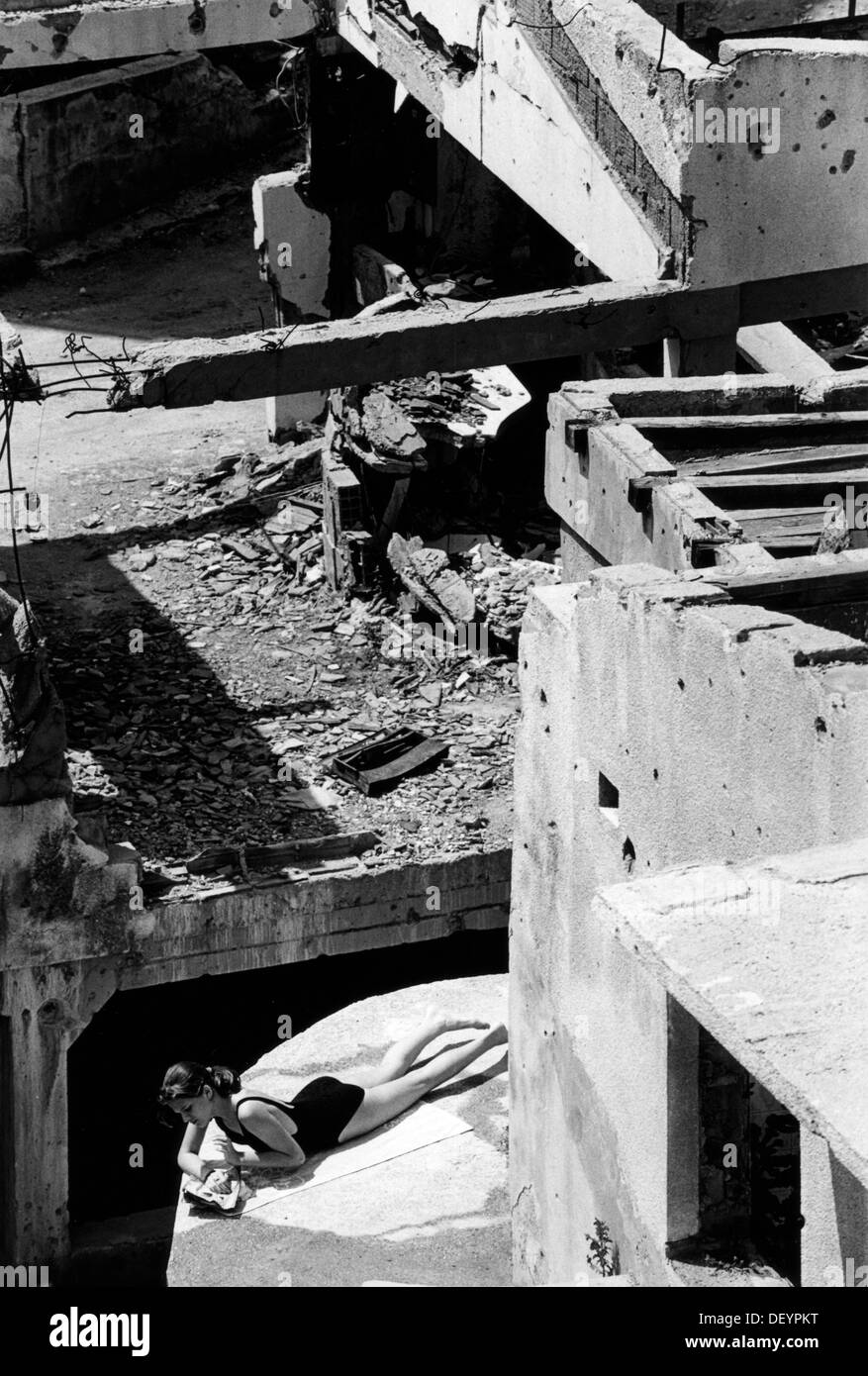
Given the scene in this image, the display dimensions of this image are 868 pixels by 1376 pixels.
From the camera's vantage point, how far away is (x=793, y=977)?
5.30m

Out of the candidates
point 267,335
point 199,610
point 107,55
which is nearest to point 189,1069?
point 267,335

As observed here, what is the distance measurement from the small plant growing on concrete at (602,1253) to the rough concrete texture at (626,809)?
0.08 metres

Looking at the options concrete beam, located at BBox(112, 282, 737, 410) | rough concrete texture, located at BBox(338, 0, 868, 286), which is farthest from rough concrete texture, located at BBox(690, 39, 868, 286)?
concrete beam, located at BBox(112, 282, 737, 410)

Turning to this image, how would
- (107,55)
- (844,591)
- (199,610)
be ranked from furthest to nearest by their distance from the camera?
(107,55), (199,610), (844,591)

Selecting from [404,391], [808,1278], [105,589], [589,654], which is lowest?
[105,589]

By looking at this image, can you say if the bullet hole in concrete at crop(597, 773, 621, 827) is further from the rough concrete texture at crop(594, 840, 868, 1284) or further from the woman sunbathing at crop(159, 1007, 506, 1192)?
the woman sunbathing at crop(159, 1007, 506, 1192)

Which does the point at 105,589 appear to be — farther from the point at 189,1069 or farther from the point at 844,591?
the point at 844,591

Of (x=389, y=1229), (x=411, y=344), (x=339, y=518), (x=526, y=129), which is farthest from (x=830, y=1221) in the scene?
(x=526, y=129)

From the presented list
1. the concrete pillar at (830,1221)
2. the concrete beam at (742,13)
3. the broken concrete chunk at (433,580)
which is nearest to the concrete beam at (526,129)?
the concrete beam at (742,13)

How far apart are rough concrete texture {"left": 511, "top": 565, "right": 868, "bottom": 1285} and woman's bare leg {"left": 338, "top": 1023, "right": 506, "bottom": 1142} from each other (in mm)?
1229

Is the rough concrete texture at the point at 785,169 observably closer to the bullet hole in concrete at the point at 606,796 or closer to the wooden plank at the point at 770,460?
the wooden plank at the point at 770,460

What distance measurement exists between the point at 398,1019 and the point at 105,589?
24.7 feet

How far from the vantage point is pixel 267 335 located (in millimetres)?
14414

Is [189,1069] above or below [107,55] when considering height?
below
